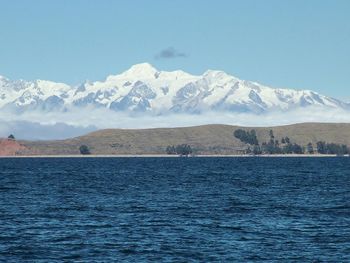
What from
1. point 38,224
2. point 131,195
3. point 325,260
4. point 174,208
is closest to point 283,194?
point 131,195

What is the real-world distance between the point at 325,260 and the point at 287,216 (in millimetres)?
27451

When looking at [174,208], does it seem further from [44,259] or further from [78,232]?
[44,259]

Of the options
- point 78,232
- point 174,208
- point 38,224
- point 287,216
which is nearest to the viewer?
point 78,232

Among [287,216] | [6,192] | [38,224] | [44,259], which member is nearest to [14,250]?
[44,259]

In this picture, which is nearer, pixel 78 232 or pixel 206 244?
pixel 206 244

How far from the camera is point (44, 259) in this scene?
2662 inches

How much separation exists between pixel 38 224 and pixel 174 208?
21831mm

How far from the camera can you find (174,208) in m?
105

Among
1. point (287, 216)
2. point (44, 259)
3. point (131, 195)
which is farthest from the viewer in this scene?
point (131, 195)

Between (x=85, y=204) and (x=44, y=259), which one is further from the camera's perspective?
(x=85, y=204)

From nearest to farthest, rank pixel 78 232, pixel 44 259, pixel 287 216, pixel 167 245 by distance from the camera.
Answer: pixel 44 259 < pixel 167 245 < pixel 78 232 < pixel 287 216

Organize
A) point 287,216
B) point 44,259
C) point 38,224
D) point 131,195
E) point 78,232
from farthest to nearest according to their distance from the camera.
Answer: point 131,195
point 287,216
point 38,224
point 78,232
point 44,259

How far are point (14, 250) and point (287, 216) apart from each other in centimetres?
3339

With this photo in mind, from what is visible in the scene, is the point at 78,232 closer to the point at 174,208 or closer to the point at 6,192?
the point at 174,208
